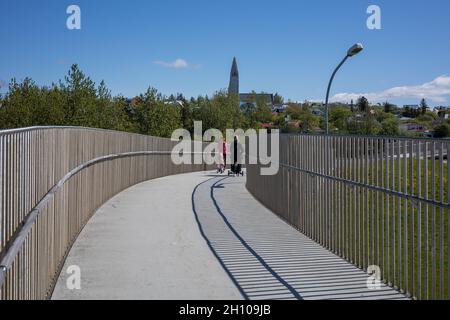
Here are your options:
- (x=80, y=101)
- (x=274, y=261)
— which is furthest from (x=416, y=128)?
(x=274, y=261)

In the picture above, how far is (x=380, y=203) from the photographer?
7.73 meters

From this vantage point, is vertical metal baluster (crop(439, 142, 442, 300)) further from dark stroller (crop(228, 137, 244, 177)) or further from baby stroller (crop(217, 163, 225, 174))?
baby stroller (crop(217, 163, 225, 174))

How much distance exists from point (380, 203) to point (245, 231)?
3.92 metres

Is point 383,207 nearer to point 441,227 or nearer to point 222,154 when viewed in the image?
point 441,227

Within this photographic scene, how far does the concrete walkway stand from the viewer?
6.79 meters

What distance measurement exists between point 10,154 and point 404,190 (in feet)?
14.4

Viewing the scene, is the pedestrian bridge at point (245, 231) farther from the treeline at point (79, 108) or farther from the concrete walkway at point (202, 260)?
the treeline at point (79, 108)

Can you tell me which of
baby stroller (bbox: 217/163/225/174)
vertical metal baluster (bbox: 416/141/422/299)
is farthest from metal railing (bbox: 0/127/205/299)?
baby stroller (bbox: 217/163/225/174)

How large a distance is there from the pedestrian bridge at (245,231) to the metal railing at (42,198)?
0.06 feet

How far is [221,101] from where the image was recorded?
108 meters

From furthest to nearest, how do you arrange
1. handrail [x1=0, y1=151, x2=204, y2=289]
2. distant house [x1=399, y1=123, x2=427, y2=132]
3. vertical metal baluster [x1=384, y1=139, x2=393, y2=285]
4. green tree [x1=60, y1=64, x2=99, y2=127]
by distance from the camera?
distant house [x1=399, y1=123, x2=427, y2=132] → green tree [x1=60, y1=64, x2=99, y2=127] → vertical metal baluster [x1=384, y1=139, x2=393, y2=285] → handrail [x1=0, y1=151, x2=204, y2=289]

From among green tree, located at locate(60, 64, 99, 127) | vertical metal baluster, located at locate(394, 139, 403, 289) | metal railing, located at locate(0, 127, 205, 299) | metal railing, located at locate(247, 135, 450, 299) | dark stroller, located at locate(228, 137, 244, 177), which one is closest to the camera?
metal railing, located at locate(0, 127, 205, 299)

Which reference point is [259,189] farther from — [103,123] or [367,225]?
[103,123]

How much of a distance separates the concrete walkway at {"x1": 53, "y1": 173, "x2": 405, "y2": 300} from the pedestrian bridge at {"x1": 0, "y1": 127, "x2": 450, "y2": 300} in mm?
21
